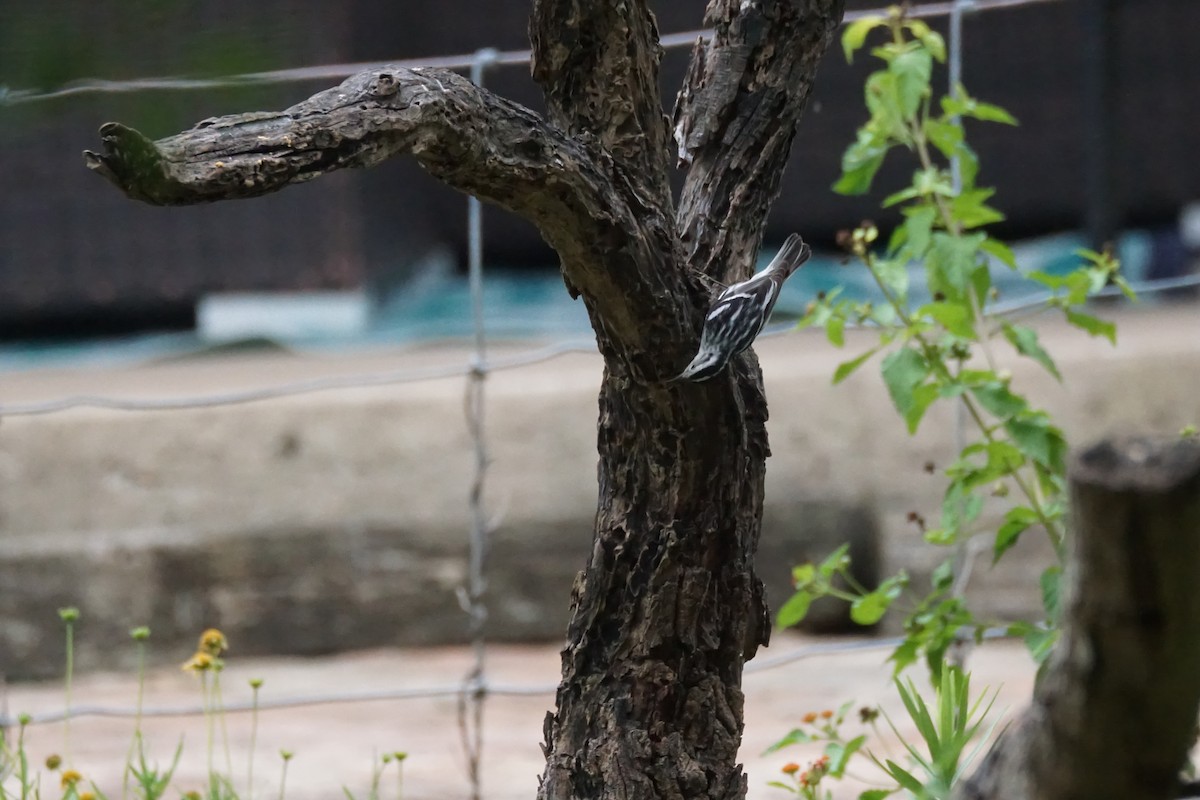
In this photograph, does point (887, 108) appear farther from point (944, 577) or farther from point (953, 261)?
point (944, 577)

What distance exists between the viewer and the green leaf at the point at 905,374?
172cm

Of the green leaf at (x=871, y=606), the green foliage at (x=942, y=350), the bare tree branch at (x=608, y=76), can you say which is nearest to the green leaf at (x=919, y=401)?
the green foliage at (x=942, y=350)

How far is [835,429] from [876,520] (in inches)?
9.8

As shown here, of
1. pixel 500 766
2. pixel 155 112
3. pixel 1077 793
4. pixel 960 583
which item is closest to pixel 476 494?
pixel 500 766

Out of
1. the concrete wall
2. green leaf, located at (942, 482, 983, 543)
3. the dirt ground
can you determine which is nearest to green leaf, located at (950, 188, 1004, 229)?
green leaf, located at (942, 482, 983, 543)

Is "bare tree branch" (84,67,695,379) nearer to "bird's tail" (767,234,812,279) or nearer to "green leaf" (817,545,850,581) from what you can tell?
"bird's tail" (767,234,812,279)

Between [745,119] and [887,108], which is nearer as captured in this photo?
[745,119]

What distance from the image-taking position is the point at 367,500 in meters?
3.51

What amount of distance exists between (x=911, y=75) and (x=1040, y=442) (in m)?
0.50

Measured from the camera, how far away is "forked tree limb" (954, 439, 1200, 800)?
2.05 ft

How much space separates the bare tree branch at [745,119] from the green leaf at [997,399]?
0.50 meters

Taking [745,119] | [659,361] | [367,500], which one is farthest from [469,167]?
[367,500]

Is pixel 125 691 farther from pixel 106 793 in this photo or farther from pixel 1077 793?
pixel 1077 793

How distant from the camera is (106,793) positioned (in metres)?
2.33
